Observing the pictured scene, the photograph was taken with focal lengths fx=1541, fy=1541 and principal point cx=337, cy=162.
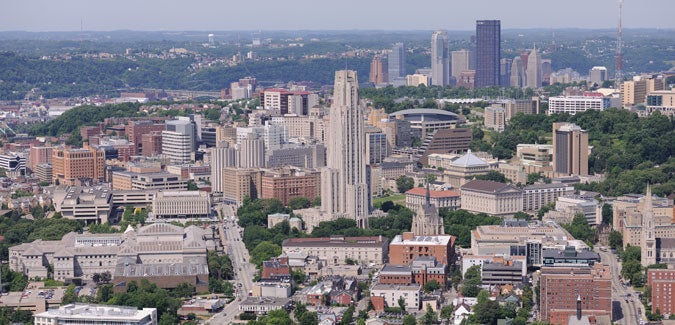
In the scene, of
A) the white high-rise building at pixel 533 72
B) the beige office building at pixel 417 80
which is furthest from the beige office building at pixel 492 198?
the white high-rise building at pixel 533 72

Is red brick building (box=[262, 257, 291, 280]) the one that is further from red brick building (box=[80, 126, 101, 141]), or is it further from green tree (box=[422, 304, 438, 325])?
red brick building (box=[80, 126, 101, 141])

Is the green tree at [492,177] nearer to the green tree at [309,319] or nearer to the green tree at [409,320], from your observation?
the green tree at [409,320]

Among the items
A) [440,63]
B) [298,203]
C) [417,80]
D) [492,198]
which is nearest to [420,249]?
[492,198]

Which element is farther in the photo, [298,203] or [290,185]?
[290,185]

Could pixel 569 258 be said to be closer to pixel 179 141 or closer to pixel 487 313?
pixel 487 313

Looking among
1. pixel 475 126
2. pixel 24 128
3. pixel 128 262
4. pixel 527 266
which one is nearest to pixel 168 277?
pixel 128 262

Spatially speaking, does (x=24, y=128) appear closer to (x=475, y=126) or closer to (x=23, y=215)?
(x=475, y=126)
